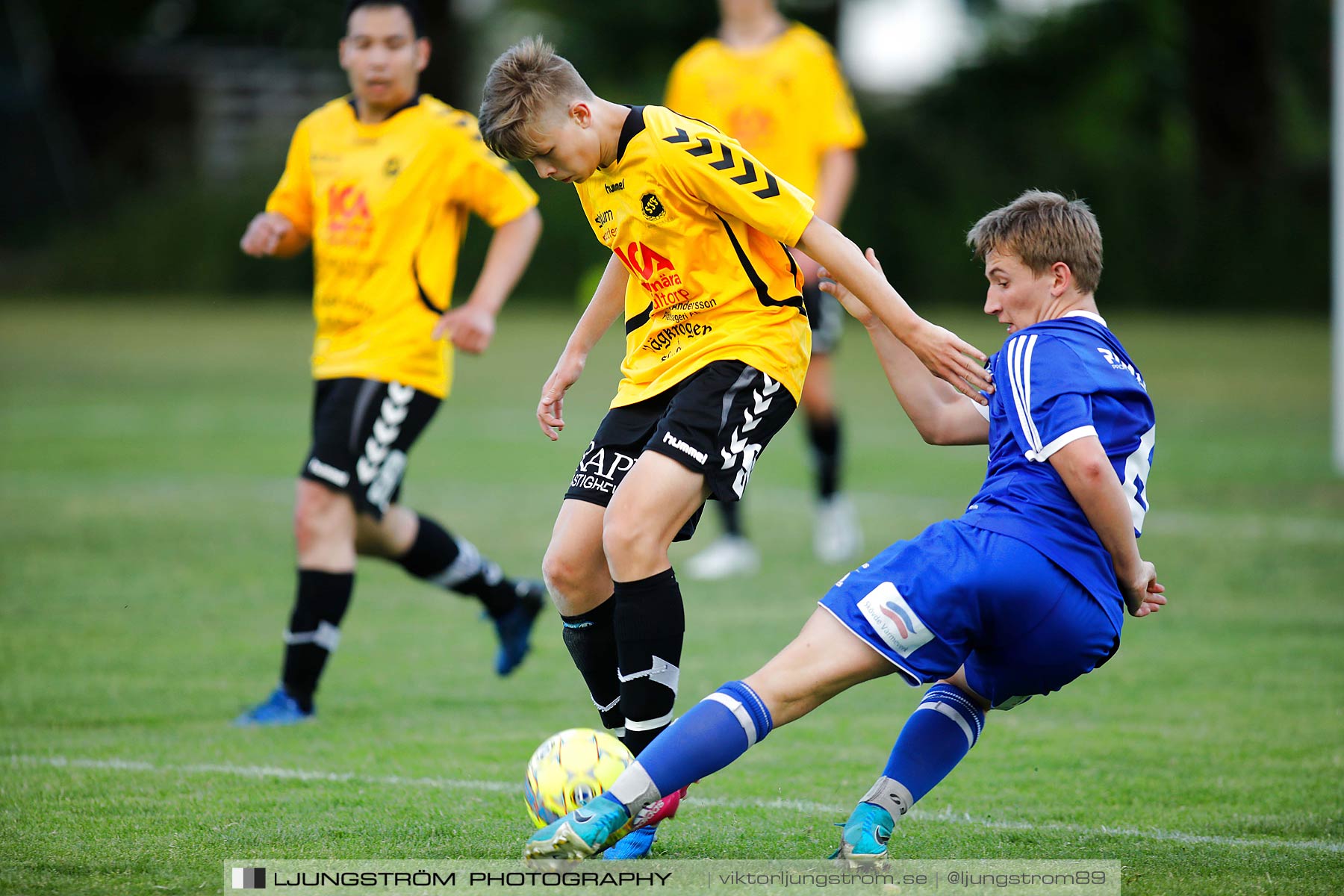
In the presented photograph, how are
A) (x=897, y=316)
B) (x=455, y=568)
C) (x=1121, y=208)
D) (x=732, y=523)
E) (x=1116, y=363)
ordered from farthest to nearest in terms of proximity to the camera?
1. (x=1121, y=208)
2. (x=732, y=523)
3. (x=455, y=568)
4. (x=897, y=316)
5. (x=1116, y=363)

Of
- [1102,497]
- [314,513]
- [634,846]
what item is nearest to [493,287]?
[314,513]

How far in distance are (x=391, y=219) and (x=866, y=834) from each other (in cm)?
311

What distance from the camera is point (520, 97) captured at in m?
3.79

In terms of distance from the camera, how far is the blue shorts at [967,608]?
338 centimetres

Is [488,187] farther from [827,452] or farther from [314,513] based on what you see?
[827,452]

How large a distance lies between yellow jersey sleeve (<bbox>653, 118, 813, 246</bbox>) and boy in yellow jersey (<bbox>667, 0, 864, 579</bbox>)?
181 inches

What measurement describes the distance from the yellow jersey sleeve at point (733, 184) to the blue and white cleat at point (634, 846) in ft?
4.83

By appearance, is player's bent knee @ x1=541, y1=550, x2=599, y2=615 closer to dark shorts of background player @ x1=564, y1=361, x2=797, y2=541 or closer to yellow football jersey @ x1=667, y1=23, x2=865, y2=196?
dark shorts of background player @ x1=564, y1=361, x2=797, y2=541

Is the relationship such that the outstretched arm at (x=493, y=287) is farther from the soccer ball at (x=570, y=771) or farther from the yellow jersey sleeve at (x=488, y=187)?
the soccer ball at (x=570, y=771)

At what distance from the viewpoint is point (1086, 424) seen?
11.1 ft

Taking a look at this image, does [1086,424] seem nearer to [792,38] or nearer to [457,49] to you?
[792,38]

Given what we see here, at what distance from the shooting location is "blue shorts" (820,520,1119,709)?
3.38 m

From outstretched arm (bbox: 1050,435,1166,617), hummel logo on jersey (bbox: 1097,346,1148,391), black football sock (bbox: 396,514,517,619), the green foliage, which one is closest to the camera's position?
outstretched arm (bbox: 1050,435,1166,617)

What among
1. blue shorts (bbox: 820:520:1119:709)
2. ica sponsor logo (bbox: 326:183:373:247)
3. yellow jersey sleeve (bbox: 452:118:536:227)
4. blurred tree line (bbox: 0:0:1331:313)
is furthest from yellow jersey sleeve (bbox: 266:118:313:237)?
blurred tree line (bbox: 0:0:1331:313)
